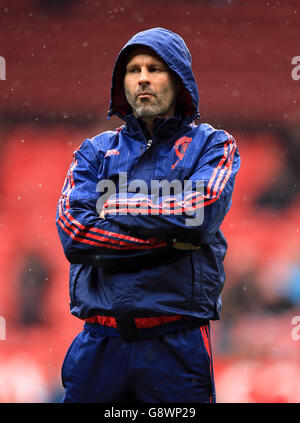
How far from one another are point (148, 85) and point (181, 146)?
0.22 metres

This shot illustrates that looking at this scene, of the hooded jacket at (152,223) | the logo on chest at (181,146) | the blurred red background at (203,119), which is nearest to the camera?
the hooded jacket at (152,223)

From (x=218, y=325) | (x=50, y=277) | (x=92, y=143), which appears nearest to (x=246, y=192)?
(x=218, y=325)

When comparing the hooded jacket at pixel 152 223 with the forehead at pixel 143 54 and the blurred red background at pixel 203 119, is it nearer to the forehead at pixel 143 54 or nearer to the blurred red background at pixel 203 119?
the forehead at pixel 143 54

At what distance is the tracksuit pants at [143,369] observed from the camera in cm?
184

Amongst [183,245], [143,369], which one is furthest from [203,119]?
[143,369]

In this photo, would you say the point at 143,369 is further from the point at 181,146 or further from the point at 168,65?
the point at 168,65

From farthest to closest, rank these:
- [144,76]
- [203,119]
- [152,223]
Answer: [203,119]
[144,76]
[152,223]

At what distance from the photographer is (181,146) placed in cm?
198

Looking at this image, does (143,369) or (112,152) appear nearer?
(143,369)

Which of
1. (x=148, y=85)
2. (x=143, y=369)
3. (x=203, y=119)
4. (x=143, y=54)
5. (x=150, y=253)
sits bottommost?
(x=143, y=369)

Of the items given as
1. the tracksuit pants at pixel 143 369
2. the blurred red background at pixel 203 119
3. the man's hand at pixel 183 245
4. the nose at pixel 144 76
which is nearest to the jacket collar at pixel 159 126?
the nose at pixel 144 76

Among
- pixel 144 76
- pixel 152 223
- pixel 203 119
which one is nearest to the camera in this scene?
pixel 152 223

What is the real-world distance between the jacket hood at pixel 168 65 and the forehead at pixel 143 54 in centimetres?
2

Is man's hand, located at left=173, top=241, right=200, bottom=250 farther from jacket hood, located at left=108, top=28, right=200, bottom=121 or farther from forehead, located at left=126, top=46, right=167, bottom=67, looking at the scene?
forehead, located at left=126, top=46, right=167, bottom=67
